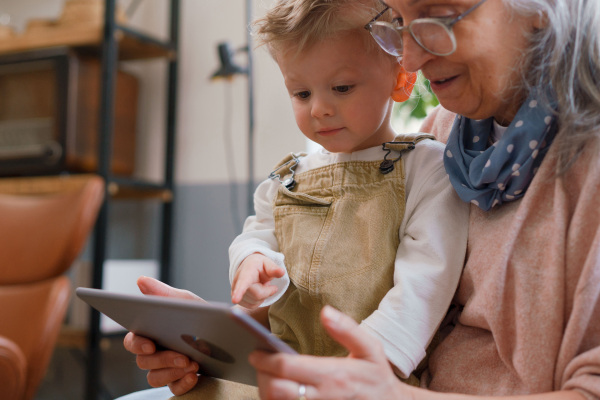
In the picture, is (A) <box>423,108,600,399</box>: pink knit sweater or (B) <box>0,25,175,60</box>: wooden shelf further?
(B) <box>0,25,175,60</box>: wooden shelf

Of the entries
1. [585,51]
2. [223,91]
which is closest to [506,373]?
[585,51]

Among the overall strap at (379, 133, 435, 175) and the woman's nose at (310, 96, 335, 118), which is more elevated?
the woman's nose at (310, 96, 335, 118)

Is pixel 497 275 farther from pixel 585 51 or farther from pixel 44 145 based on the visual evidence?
pixel 44 145

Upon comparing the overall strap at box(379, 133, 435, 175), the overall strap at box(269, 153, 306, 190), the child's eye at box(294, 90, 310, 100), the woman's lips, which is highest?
the woman's lips

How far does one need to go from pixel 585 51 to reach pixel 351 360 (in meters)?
0.47

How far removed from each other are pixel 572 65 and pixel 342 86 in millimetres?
363

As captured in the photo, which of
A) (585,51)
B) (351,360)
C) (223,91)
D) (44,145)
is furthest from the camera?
(223,91)

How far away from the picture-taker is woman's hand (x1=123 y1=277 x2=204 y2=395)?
90 cm

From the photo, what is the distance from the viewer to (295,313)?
0.98 m

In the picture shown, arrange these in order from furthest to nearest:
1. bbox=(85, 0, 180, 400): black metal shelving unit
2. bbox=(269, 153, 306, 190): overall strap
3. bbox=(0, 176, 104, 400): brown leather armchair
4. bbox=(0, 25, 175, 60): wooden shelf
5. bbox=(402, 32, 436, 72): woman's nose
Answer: bbox=(0, 25, 175, 60): wooden shelf
bbox=(85, 0, 180, 400): black metal shelving unit
bbox=(0, 176, 104, 400): brown leather armchair
bbox=(269, 153, 306, 190): overall strap
bbox=(402, 32, 436, 72): woman's nose

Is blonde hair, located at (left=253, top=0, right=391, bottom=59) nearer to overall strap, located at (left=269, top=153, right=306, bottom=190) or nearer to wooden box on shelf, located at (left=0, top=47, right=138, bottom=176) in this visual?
overall strap, located at (left=269, top=153, right=306, bottom=190)

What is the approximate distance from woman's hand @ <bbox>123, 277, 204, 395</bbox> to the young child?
13 cm

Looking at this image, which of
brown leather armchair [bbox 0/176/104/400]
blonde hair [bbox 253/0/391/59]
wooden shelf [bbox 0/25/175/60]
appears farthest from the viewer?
wooden shelf [bbox 0/25/175/60]

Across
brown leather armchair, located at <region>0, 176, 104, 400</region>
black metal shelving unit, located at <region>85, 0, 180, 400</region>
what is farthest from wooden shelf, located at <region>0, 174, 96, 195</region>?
brown leather armchair, located at <region>0, 176, 104, 400</region>
